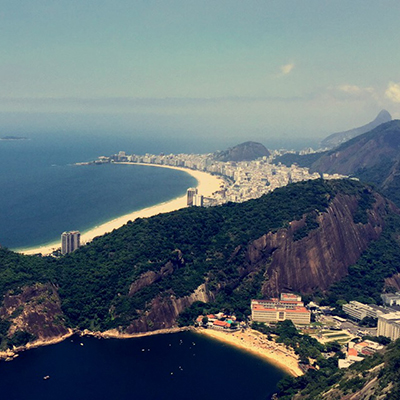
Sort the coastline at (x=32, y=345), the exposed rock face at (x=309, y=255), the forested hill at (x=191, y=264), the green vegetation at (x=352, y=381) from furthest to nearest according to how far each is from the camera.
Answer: the exposed rock face at (x=309, y=255) → the forested hill at (x=191, y=264) → the coastline at (x=32, y=345) → the green vegetation at (x=352, y=381)

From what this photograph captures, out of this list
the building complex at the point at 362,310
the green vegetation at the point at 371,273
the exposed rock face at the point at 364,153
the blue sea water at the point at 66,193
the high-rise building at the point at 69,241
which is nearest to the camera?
the building complex at the point at 362,310

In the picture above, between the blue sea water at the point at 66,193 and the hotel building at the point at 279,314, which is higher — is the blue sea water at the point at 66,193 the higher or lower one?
the higher one

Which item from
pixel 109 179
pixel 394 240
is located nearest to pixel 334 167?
pixel 109 179

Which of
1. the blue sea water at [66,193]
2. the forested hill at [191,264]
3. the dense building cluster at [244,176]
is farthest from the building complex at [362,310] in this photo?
the dense building cluster at [244,176]

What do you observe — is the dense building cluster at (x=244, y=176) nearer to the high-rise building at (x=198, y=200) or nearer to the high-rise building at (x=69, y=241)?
the high-rise building at (x=198, y=200)

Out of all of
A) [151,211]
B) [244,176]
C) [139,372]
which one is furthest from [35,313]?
[244,176]

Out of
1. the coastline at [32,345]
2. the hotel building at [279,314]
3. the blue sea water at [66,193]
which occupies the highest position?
the blue sea water at [66,193]

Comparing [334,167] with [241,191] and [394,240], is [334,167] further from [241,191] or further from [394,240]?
[394,240]

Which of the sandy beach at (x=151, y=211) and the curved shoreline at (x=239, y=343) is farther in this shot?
the sandy beach at (x=151, y=211)
